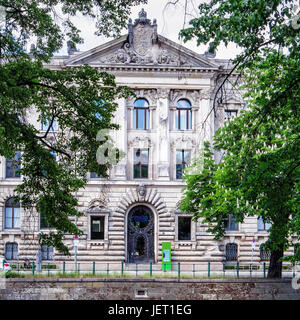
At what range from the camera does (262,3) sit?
8633mm

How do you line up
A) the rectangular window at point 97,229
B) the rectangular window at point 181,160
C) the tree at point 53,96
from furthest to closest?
the rectangular window at point 181,160 → the rectangular window at point 97,229 → the tree at point 53,96

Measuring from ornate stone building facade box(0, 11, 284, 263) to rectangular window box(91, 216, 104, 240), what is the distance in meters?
0.07

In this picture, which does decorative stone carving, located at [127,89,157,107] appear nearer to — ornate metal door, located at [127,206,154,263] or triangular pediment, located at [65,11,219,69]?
triangular pediment, located at [65,11,219,69]

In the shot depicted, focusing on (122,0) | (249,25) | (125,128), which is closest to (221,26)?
(249,25)

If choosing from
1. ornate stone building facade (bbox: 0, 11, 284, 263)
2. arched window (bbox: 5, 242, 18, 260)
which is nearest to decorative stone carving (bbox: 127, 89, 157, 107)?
ornate stone building facade (bbox: 0, 11, 284, 263)

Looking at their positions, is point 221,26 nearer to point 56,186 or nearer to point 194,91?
point 56,186

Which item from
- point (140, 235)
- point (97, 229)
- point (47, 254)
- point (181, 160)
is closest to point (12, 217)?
point (47, 254)

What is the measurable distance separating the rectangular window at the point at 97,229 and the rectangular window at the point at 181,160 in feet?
20.4

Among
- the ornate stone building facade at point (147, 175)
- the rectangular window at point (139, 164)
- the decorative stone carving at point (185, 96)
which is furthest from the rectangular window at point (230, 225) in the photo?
the decorative stone carving at point (185, 96)

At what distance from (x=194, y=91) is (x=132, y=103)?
4429 mm

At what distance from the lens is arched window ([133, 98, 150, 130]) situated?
33562 mm

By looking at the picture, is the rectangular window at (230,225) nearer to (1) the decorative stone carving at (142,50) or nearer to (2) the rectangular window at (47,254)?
(1) the decorative stone carving at (142,50)

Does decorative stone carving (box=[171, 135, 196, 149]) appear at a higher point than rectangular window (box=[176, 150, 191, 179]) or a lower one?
higher

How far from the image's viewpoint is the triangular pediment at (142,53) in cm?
3247
